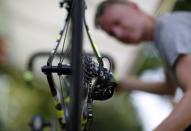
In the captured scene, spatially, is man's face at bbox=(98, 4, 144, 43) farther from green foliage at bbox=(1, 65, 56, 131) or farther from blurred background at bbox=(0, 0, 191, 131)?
green foliage at bbox=(1, 65, 56, 131)

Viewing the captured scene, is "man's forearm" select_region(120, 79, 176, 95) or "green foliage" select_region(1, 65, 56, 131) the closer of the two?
"man's forearm" select_region(120, 79, 176, 95)

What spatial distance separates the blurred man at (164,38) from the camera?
8.14 feet

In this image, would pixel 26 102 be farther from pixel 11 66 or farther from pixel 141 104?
pixel 11 66

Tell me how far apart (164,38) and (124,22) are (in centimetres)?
56

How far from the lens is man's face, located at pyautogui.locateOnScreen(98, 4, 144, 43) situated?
11.1 feet

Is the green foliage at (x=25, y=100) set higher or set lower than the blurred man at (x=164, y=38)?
lower

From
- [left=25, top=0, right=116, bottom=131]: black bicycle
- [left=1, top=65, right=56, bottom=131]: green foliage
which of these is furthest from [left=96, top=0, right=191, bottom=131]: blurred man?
[left=1, top=65, right=56, bottom=131]: green foliage

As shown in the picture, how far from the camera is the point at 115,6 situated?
11.2 ft

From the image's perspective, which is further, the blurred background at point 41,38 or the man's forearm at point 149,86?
the blurred background at point 41,38

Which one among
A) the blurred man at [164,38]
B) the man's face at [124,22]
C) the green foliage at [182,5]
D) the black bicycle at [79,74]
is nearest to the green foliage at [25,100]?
the green foliage at [182,5]

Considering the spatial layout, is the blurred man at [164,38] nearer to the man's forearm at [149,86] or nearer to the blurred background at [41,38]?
the man's forearm at [149,86]

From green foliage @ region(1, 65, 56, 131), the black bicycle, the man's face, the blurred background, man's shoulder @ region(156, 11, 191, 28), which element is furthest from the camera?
green foliage @ region(1, 65, 56, 131)

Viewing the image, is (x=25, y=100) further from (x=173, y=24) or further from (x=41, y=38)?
(x=173, y=24)

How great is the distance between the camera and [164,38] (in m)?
2.87
